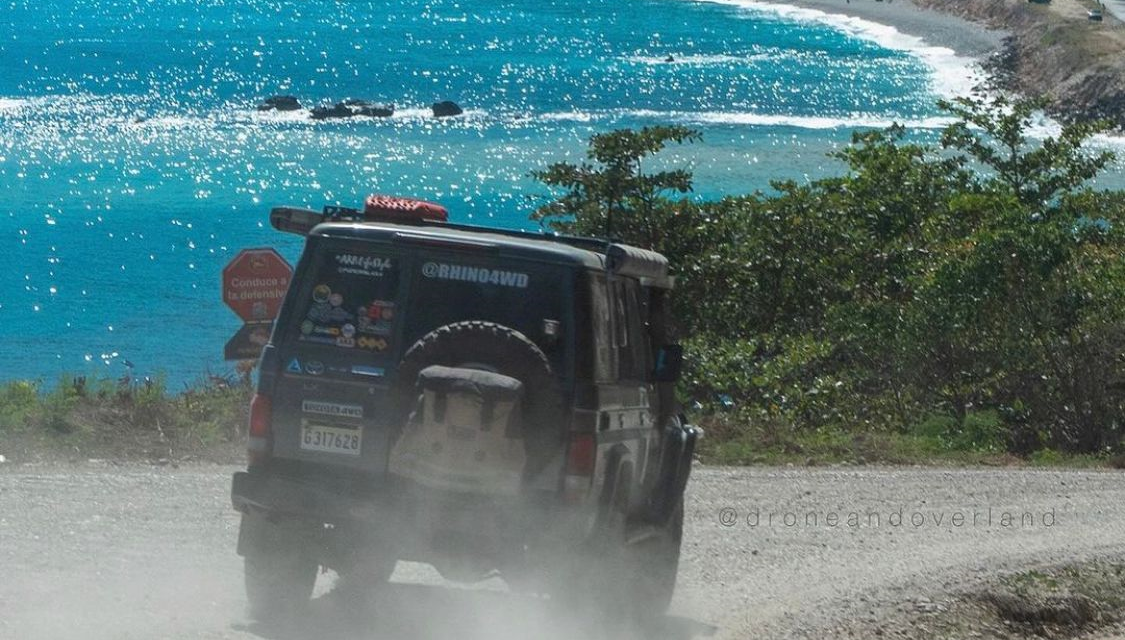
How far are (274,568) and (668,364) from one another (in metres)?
2.49

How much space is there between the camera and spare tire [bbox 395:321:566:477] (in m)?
8.15

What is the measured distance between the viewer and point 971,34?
127438 mm

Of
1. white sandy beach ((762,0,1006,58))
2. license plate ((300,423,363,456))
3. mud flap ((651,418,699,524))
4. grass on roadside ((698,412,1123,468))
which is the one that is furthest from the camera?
white sandy beach ((762,0,1006,58))

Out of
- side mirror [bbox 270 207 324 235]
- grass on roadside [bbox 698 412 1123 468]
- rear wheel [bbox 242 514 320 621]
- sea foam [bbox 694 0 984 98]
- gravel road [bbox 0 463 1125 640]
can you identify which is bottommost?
sea foam [bbox 694 0 984 98]

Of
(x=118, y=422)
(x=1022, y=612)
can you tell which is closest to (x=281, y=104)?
(x=118, y=422)

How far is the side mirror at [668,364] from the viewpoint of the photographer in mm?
9758

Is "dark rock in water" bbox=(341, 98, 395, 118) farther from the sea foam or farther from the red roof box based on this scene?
the red roof box

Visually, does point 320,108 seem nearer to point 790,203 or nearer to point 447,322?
point 790,203

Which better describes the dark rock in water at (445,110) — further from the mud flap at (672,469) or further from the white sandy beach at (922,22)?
the mud flap at (672,469)

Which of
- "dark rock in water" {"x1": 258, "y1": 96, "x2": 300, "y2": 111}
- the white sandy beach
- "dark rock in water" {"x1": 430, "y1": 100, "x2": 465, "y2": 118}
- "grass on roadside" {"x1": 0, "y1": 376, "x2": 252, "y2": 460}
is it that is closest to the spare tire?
"grass on roadside" {"x1": 0, "y1": 376, "x2": 252, "y2": 460}

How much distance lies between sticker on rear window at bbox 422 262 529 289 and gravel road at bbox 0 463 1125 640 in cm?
180

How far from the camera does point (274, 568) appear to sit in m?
8.84

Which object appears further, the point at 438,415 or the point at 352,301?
the point at 352,301

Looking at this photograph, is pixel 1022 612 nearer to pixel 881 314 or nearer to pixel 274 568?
pixel 274 568
